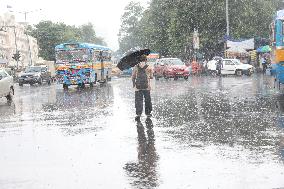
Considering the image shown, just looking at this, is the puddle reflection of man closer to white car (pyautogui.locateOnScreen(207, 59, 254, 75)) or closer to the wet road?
the wet road

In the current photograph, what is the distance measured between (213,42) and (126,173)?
53.0m

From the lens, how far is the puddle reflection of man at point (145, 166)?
6.86 metres

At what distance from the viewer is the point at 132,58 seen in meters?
14.4

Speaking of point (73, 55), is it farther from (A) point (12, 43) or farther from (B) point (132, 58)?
(A) point (12, 43)

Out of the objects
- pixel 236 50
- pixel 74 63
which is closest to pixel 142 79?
pixel 74 63

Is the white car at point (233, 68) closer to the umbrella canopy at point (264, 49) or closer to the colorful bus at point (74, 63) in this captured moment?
the umbrella canopy at point (264, 49)

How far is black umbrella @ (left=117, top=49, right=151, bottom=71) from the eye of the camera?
14.2 meters

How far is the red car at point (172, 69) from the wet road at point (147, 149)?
26.7 metres

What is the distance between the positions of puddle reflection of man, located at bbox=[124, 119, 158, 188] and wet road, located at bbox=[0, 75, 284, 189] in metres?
0.01

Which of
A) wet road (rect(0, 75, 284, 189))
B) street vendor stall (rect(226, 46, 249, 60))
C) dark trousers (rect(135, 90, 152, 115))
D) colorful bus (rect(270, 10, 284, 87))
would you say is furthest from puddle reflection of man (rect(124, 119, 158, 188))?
street vendor stall (rect(226, 46, 249, 60))

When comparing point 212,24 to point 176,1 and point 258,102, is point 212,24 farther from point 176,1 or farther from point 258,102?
point 258,102

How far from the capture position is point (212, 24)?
58.2 meters

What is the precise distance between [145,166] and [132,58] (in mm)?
6883

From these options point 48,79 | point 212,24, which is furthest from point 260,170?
point 212,24
